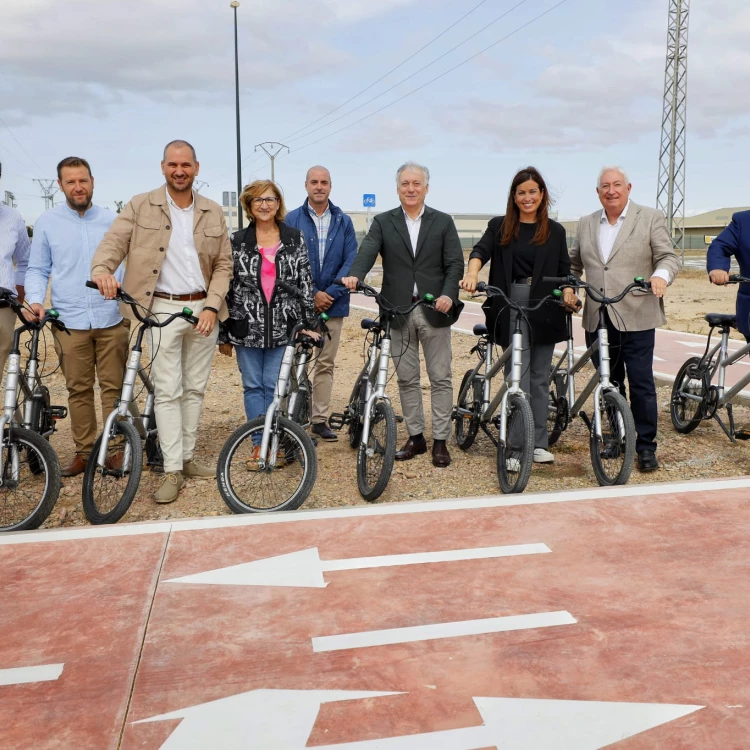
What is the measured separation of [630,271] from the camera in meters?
5.79

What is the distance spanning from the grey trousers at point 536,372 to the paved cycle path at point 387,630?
1.36 m

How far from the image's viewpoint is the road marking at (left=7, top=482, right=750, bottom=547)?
4426 mm

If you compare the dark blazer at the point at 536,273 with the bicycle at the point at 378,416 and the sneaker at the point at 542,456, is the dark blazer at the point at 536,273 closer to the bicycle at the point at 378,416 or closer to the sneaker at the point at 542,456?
the bicycle at the point at 378,416

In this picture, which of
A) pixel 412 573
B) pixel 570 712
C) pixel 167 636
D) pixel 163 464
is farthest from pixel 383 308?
pixel 570 712

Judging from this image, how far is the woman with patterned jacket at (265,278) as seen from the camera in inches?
218

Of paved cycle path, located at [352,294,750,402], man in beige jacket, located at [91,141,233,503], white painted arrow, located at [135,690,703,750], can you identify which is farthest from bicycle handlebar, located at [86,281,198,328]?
paved cycle path, located at [352,294,750,402]

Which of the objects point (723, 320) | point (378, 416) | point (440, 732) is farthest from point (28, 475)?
point (723, 320)

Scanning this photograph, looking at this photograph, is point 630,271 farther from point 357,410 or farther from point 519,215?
point 357,410

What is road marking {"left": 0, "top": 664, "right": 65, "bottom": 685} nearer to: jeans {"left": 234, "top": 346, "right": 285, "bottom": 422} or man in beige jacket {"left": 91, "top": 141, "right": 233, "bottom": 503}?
man in beige jacket {"left": 91, "top": 141, "right": 233, "bottom": 503}

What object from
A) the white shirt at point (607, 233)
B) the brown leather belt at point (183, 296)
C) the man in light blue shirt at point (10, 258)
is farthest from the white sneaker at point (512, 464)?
the man in light blue shirt at point (10, 258)

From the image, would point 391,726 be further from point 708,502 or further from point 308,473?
point 708,502

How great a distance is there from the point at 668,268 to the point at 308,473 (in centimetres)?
275

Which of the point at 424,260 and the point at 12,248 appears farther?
the point at 424,260

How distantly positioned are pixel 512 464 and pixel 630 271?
1.64m
